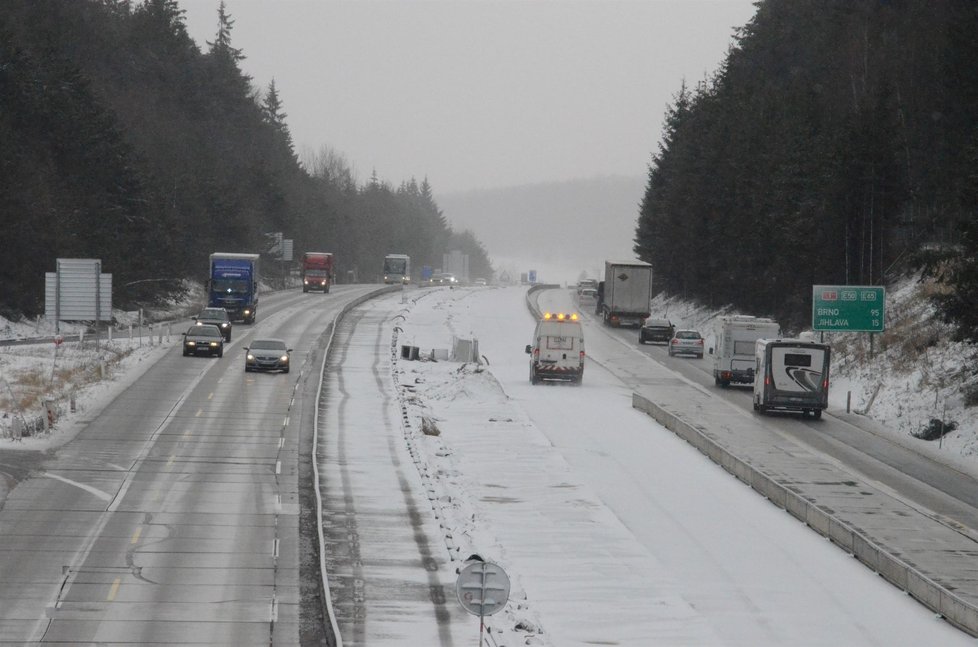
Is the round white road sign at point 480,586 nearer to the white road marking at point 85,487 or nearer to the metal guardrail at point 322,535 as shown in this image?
the metal guardrail at point 322,535

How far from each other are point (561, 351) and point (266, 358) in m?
12.9

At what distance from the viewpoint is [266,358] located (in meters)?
53.1

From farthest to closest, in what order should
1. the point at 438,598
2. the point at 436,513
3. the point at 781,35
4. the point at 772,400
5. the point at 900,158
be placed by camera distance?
the point at 781,35 → the point at 900,158 → the point at 772,400 → the point at 436,513 → the point at 438,598

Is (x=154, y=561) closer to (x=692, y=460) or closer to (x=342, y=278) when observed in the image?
(x=692, y=460)

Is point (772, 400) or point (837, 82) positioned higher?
point (837, 82)

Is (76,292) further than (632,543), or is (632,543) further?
(76,292)

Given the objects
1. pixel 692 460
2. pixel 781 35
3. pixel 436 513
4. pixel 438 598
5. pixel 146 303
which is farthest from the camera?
pixel 781 35

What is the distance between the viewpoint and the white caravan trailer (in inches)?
2040

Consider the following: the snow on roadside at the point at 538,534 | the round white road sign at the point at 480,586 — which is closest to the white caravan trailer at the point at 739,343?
the snow on roadside at the point at 538,534

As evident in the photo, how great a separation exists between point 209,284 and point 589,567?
51471 mm

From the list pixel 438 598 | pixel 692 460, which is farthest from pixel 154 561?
pixel 692 460

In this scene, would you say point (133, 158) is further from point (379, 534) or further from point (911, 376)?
point (379, 534)

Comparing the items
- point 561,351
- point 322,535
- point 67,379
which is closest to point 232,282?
point 67,379

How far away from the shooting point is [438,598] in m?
21.2
